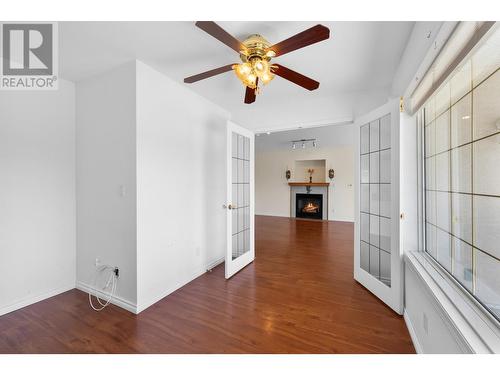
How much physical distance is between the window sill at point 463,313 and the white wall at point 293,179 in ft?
18.9

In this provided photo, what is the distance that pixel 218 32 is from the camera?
1270mm

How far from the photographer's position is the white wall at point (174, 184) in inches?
81.0

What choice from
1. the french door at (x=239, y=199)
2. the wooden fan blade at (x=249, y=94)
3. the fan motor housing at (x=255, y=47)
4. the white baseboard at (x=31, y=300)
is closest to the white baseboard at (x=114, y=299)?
the white baseboard at (x=31, y=300)

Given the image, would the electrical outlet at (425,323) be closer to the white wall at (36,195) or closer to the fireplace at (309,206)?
the white wall at (36,195)

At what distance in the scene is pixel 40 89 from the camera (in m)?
2.20

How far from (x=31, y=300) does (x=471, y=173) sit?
3.86 m

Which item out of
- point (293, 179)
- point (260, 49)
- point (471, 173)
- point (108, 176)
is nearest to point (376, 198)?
point (471, 173)

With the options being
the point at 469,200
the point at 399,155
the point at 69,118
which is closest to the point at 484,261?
the point at 469,200

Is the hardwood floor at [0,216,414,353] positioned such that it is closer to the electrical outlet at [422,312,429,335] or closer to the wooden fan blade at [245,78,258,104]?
the electrical outlet at [422,312,429,335]

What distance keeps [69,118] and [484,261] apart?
12.4ft

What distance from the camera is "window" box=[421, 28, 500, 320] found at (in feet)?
3.18

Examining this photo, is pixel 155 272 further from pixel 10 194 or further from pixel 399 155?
pixel 399 155

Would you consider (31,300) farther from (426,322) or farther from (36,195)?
(426,322)

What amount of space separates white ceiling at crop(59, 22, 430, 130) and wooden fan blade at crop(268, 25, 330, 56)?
292mm
